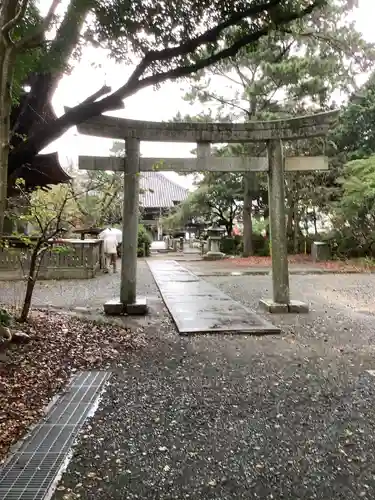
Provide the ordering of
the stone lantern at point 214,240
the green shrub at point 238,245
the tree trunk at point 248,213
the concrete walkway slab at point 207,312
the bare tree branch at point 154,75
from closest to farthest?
the bare tree branch at point 154,75 → the concrete walkway slab at point 207,312 → the tree trunk at point 248,213 → the stone lantern at point 214,240 → the green shrub at point 238,245

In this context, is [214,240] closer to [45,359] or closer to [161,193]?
[161,193]

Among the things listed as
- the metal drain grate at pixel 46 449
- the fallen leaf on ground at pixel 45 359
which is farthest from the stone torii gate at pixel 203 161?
the metal drain grate at pixel 46 449

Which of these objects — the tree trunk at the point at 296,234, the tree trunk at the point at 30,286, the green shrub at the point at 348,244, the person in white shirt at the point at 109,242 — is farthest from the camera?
the tree trunk at the point at 296,234

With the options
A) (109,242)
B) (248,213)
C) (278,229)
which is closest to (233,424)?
(278,229)

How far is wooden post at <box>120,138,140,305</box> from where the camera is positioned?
721 centimetres

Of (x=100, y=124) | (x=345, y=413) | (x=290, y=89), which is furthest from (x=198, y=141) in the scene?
(x=290, y=89)

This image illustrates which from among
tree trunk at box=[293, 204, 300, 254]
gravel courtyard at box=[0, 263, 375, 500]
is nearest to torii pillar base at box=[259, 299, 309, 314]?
gravel courtyard at box=[0, 263, 375, 500]

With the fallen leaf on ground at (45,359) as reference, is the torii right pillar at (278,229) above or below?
above

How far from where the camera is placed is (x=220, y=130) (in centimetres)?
749

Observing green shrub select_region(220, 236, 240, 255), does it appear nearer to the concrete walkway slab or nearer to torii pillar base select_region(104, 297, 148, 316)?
the concrete walkway slab

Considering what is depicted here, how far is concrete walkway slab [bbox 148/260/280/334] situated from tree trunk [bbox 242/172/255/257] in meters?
11.7

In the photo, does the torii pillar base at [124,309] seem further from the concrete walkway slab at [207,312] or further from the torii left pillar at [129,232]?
the concrete walkway slab at [207,312]

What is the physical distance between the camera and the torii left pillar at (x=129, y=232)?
7219mm

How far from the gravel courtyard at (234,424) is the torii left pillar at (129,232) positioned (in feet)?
5.19
